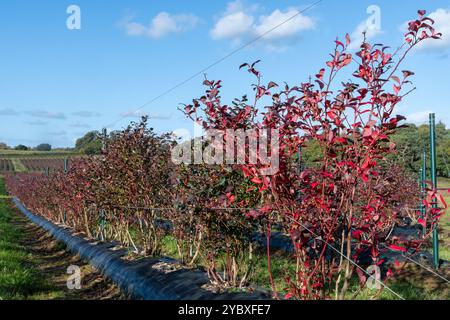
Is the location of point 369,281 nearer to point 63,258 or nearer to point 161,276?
point 161,276

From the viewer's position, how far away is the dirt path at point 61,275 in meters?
6.29

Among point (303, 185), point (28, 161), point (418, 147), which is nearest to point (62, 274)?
point (303, 185)

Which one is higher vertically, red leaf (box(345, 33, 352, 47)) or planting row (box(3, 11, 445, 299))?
red leaf (box(345, 33, 352, 47))

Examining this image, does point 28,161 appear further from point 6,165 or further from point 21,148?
point 21,148

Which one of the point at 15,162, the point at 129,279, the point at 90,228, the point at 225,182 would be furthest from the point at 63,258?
the point at 15,162

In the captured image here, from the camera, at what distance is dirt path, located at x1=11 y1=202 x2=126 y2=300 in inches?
248

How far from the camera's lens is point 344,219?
3.35m

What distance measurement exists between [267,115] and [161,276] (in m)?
2.62

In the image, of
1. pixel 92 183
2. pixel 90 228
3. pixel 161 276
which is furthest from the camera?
pixel 90 228

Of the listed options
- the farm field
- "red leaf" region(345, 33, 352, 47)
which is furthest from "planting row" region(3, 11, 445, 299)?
the farm field

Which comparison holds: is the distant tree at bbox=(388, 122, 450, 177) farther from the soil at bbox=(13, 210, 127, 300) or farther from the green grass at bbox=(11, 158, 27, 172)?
the green grass at bbox=(11, 158, 27, 172)

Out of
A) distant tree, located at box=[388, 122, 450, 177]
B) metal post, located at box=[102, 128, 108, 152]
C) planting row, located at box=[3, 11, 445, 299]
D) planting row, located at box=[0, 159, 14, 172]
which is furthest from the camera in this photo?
planting row, located at box=[0, 159, 14, 172]

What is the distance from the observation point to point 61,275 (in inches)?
318

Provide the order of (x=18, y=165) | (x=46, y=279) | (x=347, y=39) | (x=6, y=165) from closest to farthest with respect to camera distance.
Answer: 1. (x=347, y=39)
2. (x=46, y=279)
3. (x=18, y=165)
4. (x=6, y=165)
